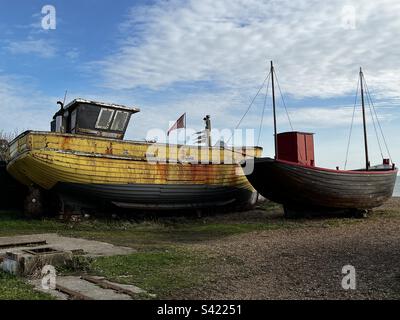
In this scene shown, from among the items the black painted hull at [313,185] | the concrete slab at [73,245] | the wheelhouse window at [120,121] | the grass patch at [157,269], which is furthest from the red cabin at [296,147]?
the concrete slab at [73,245]

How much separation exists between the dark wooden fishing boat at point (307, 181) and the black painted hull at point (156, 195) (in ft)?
9.38

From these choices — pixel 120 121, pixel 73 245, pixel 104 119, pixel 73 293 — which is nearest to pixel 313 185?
pixel 120 121

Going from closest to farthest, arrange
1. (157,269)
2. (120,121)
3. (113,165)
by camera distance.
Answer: (157,269)
(113,165)
(120,121)

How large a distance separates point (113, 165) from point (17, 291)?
990 centimetres

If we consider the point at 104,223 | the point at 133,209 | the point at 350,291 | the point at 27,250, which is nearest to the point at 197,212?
the point at 133,209

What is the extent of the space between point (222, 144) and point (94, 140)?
223 inches

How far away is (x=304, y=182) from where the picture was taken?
1469cm

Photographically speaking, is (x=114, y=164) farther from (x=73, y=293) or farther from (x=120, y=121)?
(x=73, y=293)

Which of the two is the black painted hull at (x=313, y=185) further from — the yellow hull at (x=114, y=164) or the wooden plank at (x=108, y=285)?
the wooden plank at (x=108, y=285)

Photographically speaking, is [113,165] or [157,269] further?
[113,165]

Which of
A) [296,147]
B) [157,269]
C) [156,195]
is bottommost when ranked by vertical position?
[157,269]

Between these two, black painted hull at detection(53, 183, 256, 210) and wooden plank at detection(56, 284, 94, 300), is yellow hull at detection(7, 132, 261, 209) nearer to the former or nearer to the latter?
black painted hull at detection(53, 183, 256, 210)

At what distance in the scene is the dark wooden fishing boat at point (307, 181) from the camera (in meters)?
14.6

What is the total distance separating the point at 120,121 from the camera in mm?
17078
